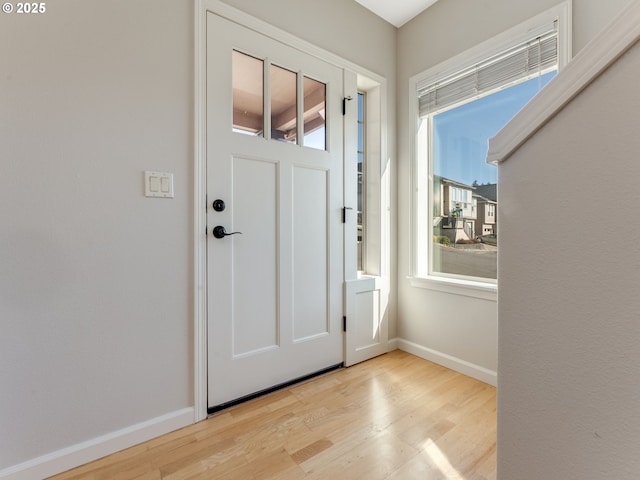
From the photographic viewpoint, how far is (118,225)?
4.38 ft

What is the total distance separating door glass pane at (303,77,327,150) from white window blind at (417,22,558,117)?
0.80 metres

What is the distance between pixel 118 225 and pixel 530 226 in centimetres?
151

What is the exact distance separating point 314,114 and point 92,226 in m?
1.38

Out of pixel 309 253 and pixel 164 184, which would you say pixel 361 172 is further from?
pixel 164 184

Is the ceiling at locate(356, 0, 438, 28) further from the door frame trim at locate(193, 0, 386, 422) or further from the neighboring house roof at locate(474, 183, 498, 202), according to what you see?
the neighboring house roof at locate(474, 183, 498, 202)

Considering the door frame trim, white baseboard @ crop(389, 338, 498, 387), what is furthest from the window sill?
the door frame trim

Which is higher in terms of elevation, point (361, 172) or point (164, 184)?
point (361, 172)

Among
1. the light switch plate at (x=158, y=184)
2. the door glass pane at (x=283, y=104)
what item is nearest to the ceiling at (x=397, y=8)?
the door glass pane at (x=283, y=104)

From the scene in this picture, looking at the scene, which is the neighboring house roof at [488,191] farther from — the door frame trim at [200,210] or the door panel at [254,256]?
the door frame trim at [200,210]

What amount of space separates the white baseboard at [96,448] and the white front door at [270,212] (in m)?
0.20

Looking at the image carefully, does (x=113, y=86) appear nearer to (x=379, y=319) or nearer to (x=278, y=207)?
(x=278, y=207)

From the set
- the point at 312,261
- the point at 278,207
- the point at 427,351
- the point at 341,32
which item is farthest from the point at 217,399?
the point at 341,32

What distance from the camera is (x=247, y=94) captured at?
5.64 feet

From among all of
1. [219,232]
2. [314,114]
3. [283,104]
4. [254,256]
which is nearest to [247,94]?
[283,104]
